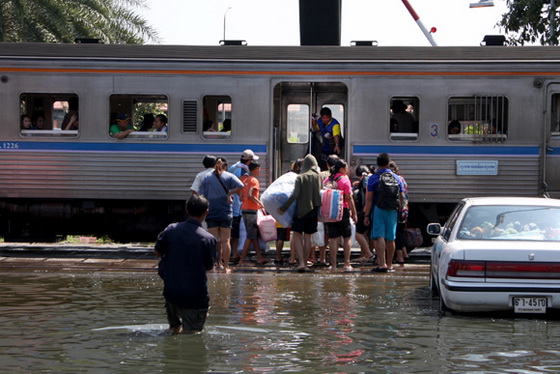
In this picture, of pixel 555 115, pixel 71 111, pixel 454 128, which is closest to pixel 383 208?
pixel 454 128

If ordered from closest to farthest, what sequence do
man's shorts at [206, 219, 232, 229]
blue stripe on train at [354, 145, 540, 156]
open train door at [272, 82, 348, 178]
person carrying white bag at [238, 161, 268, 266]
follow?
1. man's shorts at [206, 219, 232, 229]
2. person carrying white bag at [238, 161, 268, 266]
3. blue stripe on train at [354, 145, 540, 156]
4. open train door at [272, 82, 348, 178]

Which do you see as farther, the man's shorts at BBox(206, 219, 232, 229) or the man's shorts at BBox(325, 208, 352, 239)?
the man's shorts at BBox(325, 208, 352, 239)

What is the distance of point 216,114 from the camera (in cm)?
1789

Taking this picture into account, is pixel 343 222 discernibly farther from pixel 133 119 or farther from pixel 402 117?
pixel 133 119

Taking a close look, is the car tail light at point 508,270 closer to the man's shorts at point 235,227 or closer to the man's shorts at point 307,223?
the man's shorts at point 307,223

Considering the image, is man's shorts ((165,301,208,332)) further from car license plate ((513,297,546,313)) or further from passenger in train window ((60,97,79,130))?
passenger in train window ((60,97,79,130))

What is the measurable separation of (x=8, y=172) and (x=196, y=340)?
9.59 m

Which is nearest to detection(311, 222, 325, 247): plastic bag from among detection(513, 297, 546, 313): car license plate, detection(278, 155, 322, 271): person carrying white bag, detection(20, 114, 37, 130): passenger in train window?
detection(278, 155, 322, 271): person carrying white bag

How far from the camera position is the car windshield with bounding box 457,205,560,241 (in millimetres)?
10477

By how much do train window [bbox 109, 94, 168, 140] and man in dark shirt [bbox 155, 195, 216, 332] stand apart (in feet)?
28.3

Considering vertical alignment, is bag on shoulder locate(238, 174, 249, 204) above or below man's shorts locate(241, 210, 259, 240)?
above

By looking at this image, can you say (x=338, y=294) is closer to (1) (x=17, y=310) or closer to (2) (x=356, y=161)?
(1) (x=17, y=310)

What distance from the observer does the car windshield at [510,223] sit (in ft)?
34.4

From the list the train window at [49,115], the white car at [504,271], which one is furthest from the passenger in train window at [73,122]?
the white car at [504,271]
